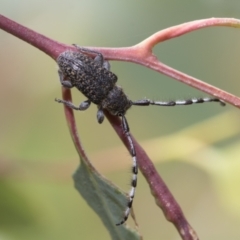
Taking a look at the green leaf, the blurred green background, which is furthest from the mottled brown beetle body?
the blurred green background

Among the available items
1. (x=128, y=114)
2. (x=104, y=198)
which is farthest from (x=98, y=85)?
(x=128, y=114)

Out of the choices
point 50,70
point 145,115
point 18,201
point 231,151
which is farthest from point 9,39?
point 231,151

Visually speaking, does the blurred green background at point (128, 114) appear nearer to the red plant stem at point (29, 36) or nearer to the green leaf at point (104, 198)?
the green leaf at point (104, 198)

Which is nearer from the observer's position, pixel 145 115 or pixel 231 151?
pixel 231 151

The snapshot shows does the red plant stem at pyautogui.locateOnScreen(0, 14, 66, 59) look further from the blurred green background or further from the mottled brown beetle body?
the blurred green background

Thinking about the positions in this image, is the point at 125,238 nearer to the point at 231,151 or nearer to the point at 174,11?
the point at 231,151

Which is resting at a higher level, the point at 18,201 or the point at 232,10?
the point at 232,10

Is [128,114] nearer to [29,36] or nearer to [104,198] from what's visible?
[104,198]

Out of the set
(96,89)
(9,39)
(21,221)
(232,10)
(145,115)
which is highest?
(9,39)
